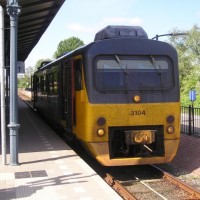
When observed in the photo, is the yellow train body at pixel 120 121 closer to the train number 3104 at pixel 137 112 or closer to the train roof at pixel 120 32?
the train number 3104 at pixel 137 112

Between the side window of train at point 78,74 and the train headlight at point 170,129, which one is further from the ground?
the side window of train at point 78,74

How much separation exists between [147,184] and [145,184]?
95 millimetres

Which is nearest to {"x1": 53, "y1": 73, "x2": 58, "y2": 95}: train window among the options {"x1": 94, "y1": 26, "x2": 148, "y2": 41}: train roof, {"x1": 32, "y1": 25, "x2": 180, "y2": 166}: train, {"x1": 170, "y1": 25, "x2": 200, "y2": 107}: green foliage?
{"x1": 94, "y1": 26, "x2": 148, "y2": 41}: train roof

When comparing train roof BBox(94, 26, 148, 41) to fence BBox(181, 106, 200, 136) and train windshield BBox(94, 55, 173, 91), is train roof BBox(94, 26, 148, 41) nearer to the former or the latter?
train windshield BBox(94, 55, 173, 91)

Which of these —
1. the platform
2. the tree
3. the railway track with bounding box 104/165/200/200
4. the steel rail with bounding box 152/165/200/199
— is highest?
the tree

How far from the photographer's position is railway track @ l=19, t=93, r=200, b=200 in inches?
350

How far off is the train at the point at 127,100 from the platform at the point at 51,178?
0.82m

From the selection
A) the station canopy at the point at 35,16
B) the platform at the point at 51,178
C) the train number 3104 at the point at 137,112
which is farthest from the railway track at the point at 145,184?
the station canopy at the point at 35,16

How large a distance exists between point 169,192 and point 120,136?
1.71 m

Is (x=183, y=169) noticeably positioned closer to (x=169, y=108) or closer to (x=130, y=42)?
(x=169, y=108)

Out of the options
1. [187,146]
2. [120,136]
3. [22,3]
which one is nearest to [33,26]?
[22,3]

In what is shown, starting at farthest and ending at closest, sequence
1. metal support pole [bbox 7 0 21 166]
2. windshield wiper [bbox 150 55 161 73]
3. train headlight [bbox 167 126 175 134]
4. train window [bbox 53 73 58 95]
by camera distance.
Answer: train window [bbox 53 73 58 95]
windshield wiper [bbox 150 55 161 73]
train headlight [bbox 167 126 175 134]
metal support pole [bbox 7 0 21 166]

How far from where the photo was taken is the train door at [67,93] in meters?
11.3

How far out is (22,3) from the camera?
44.6 ft
